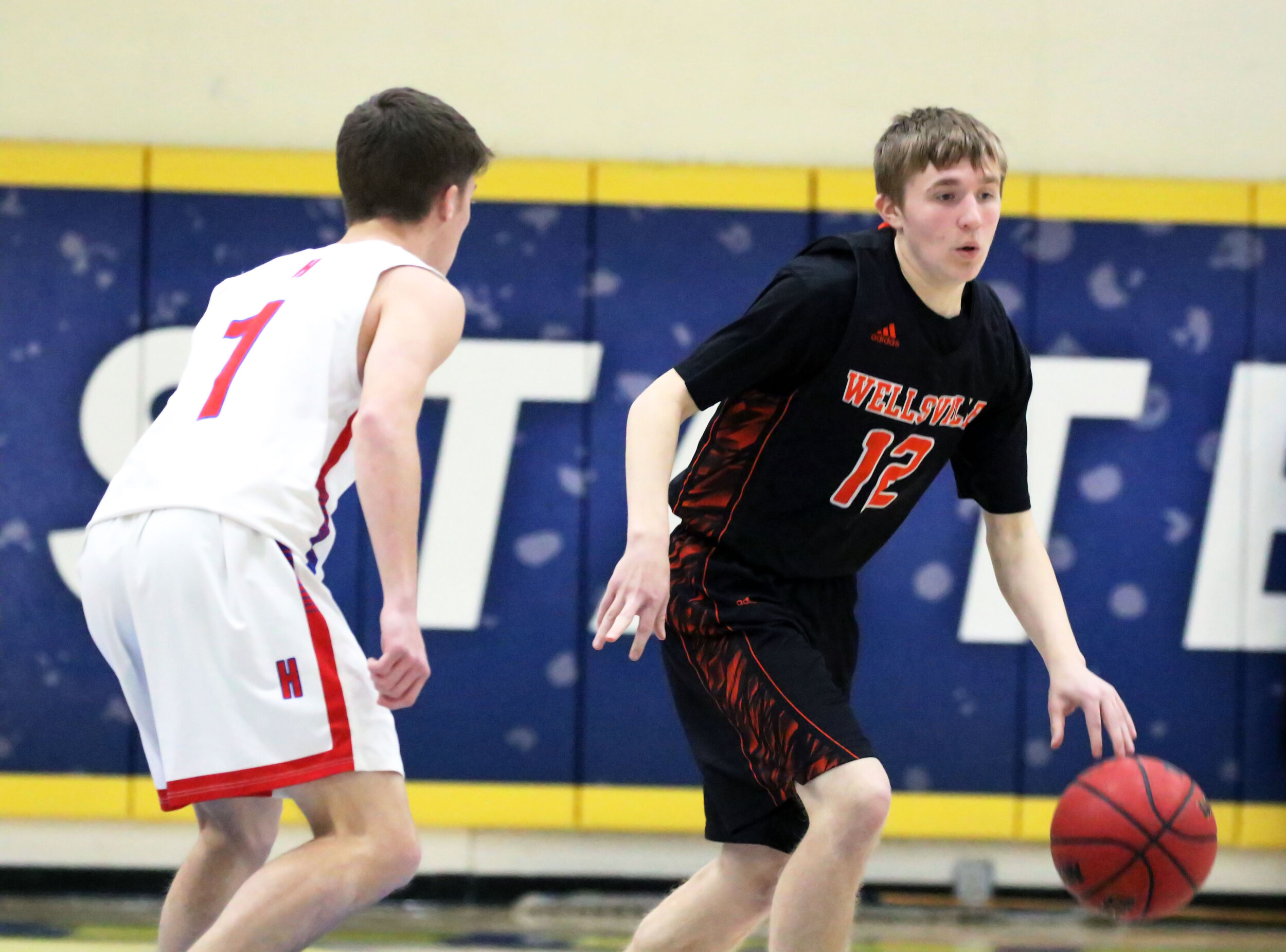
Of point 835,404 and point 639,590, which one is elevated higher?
point 835,404

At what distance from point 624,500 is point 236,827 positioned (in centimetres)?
288

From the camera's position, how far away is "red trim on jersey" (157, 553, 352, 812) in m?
2.25

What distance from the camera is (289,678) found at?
2275 mm

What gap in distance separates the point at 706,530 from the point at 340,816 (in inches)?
39.7

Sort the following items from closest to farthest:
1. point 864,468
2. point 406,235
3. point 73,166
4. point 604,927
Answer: point 406,235 < point 864,468 < point 604,927 < point 73,166

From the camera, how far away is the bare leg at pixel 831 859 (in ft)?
8.25

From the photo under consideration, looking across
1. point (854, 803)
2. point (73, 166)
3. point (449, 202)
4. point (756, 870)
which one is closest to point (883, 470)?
point (854, 803)

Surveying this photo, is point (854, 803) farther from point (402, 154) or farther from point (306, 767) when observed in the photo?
point (402, 154)

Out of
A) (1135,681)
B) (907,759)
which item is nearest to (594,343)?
(907,759)

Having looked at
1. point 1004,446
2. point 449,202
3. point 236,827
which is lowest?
point 236,827

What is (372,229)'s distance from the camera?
8.73 ft

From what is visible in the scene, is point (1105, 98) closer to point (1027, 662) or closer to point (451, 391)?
point (1027, 662)

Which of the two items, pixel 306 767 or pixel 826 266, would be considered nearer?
pixel 306 767

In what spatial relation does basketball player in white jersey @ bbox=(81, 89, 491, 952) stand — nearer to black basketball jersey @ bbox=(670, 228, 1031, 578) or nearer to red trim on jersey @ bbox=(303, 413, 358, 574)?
red trim on jersey @ bbox=(303, 413, 358, 574)
